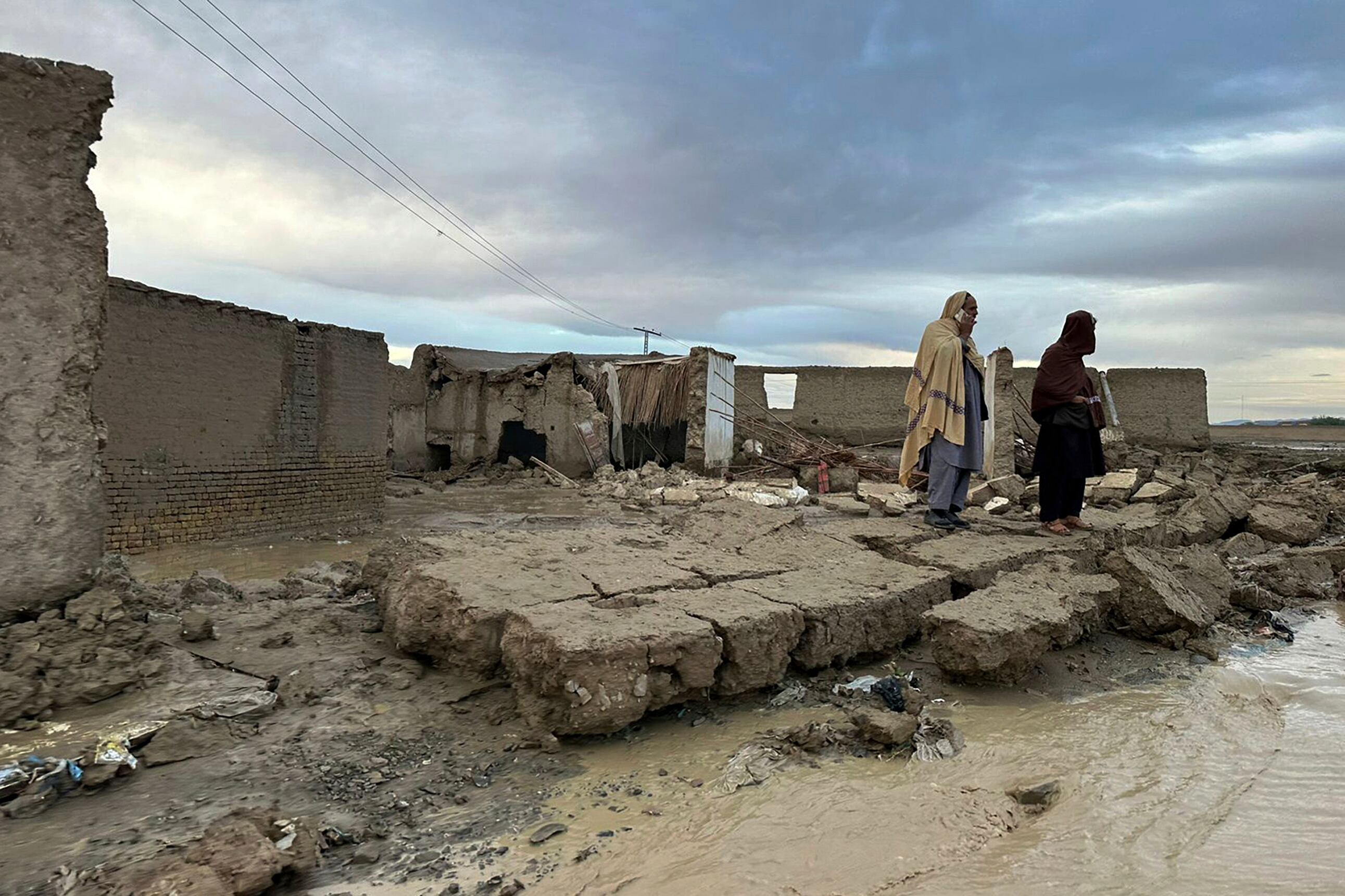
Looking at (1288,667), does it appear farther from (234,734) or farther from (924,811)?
(234,734)

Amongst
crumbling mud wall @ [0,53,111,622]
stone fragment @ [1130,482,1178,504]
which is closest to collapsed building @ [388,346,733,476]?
stone fragment @ [1130,482,1178,504]

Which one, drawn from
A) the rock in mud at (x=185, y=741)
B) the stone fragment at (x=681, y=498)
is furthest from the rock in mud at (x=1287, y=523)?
the rock in mud at (x=185, y=741)

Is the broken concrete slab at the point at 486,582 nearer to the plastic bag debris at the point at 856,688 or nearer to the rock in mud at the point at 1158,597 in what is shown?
the plastic bag debris at the point at 856,688

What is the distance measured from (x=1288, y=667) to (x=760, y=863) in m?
3.15

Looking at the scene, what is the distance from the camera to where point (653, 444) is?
15953 mm

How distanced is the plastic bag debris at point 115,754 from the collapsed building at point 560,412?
12201 millimetres

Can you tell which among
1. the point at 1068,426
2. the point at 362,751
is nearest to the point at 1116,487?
the point at 1068,426

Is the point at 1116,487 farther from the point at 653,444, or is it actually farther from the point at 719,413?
the point at 653,444

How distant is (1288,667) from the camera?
3.60 m

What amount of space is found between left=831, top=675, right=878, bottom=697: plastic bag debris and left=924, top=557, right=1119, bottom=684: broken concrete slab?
0.33 meters

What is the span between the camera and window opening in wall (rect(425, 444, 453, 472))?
16.8m

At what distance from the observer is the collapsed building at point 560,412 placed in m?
15.3

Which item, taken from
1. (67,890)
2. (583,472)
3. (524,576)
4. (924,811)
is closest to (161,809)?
(67,890)

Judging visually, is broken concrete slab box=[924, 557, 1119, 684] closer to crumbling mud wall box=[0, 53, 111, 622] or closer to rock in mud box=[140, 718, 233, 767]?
rock in mud box=[140, 718, 233, 767]
